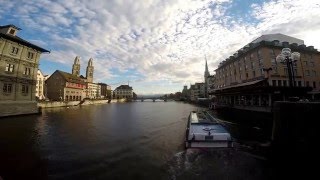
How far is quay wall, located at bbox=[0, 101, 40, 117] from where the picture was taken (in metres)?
39.2

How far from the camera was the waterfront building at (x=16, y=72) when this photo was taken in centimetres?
3962

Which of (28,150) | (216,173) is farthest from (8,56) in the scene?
(216,173)

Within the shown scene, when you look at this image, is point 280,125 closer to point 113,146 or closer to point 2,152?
point 113,146

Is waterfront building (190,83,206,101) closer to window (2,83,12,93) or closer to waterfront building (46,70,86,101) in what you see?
waterfront building (46,70,86,101)

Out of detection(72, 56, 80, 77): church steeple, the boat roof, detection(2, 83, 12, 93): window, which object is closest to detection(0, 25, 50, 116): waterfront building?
detection(2, 83, 12, 93): window

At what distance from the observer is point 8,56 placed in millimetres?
40469

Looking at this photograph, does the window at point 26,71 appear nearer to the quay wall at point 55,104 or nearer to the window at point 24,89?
the window at point 24,89

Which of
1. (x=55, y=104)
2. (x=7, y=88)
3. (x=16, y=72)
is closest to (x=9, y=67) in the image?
(x=16, y=72)

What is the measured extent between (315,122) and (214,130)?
6974 mm

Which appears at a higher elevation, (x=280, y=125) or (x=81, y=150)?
(x=280, y=125)

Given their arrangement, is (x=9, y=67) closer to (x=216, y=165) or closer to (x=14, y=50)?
(x=14, y=50)

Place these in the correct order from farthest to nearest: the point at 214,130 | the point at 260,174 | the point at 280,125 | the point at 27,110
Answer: the point at 27,110 → the point at 214,130 → the point at 280,125 → the point at 260,174

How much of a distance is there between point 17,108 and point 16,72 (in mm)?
6692

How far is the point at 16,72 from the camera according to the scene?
140ft
